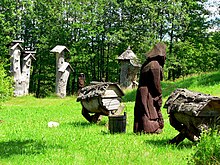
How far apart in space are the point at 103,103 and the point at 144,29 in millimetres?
27494

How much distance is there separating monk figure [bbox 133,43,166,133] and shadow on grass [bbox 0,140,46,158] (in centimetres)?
303

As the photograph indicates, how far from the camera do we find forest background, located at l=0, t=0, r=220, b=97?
39406mm

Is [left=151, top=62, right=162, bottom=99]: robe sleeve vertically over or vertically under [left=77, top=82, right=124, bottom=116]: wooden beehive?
over

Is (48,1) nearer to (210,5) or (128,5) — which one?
(128,5)

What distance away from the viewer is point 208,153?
18.2ft

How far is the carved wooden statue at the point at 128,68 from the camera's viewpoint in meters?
32.9

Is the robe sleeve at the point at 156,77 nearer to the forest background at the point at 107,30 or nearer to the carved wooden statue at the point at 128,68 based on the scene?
the carved wooden statue at the point at 128,68

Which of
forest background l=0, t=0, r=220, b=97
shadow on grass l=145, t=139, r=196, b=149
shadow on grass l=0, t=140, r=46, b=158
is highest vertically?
forest background l=0, t=0, r=220, b=97

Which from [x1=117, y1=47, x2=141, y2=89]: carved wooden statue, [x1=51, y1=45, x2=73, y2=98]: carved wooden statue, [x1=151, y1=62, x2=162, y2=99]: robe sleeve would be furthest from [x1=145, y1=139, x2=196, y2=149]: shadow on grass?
[x1=51, y1=45, x2=73, y2=98]: carved wooden statue

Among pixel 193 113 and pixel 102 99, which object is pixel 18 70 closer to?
pixel 102 99

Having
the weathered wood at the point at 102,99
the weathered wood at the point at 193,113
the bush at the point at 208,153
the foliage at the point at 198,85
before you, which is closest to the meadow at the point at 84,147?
the bush at the point at 208,153

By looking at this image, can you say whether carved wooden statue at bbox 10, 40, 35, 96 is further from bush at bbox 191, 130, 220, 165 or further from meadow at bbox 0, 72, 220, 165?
bush at bbox 191, 130, 220, 165

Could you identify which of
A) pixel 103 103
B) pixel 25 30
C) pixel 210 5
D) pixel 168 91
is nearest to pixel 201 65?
pixel 210 5

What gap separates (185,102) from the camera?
27.7ft
